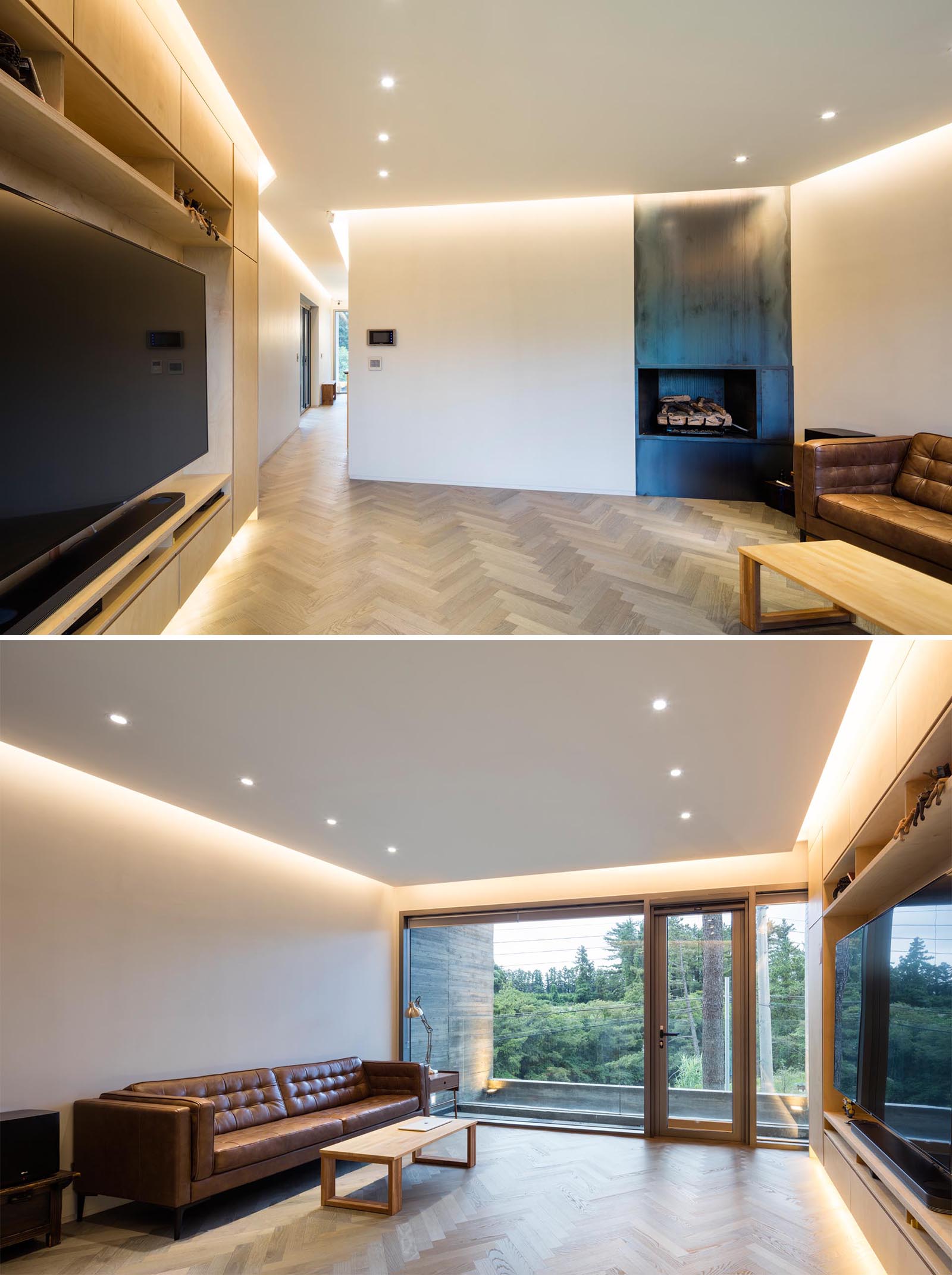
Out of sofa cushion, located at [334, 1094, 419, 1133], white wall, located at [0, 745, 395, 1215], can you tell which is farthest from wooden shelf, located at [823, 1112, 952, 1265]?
white wall, located at [0, 745, 395, 1215]

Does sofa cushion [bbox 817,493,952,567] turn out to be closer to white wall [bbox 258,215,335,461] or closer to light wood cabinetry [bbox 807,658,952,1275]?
light wood cabinetry [bbox 807,658,952,1275]

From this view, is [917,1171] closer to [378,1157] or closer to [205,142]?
[378,1157]

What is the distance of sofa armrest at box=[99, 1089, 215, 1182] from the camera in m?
4.30

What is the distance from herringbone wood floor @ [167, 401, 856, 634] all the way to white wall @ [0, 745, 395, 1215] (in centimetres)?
145

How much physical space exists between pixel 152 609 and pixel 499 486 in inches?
204

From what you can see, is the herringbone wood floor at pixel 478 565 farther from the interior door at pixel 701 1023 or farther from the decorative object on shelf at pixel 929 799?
the interior door at pixel 701 1023

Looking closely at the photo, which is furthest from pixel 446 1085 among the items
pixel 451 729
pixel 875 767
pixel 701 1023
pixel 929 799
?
pixel 929 799

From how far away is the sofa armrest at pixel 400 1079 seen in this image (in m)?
7.48

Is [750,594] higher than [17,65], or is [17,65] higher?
[17,65]

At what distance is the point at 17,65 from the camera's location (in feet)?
8.34

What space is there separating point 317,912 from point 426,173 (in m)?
6.08

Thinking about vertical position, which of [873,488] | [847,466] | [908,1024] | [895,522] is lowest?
[908,1024]

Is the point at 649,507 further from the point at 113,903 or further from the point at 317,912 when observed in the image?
the point at 113,903

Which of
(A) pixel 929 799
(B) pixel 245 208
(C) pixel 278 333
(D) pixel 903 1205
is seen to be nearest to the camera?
(A) pixel 929 799
